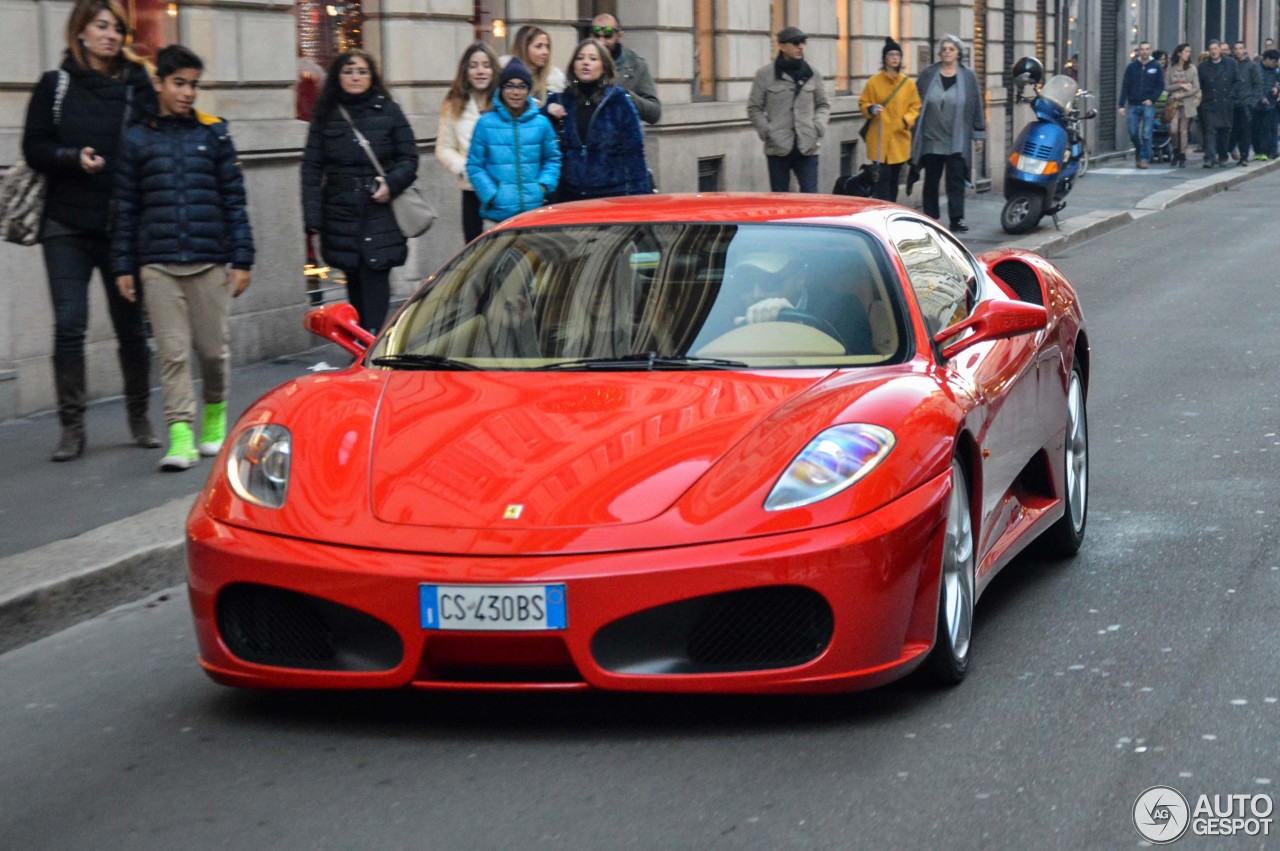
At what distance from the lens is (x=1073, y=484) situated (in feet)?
22.1

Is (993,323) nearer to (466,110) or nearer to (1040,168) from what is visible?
(466,110)

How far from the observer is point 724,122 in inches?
829

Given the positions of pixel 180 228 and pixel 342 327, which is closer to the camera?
pixel 342 327

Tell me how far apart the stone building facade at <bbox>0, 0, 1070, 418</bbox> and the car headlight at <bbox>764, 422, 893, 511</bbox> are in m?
6.15

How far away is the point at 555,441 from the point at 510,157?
21.5 ft

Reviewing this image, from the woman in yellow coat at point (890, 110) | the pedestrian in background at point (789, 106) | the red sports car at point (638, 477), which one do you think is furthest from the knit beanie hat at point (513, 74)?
the woman in yellow coat at point (890, 110)

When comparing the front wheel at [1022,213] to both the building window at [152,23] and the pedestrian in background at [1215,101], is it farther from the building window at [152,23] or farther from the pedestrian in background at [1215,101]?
the pedestrian in background at [1215,101]

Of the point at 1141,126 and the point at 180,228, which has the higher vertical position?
the point at 1141,126

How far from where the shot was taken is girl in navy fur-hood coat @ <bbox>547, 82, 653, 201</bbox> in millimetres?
11570

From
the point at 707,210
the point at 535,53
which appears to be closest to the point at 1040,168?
the point at 535,53

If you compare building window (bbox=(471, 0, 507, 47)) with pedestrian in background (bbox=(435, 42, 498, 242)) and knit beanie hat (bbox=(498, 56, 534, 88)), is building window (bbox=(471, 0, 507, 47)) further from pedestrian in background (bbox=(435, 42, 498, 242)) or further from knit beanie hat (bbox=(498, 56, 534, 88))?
knit beanie hat (bbox=(498, 56, 534, 88))

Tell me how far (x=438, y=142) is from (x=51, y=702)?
7.10 m

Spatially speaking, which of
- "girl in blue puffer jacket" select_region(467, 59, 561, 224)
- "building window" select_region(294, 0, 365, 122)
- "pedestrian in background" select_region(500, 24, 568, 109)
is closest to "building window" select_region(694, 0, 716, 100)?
"building window" select_region(294, 0, 365, 122)

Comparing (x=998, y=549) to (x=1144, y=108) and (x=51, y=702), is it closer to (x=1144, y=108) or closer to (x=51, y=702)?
(x=51, y=702)
